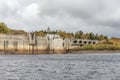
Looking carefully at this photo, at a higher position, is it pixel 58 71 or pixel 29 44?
pixel 29 44

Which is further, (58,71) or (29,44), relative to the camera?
(29,44)

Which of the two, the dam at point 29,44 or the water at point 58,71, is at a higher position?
the dam at point 29,44

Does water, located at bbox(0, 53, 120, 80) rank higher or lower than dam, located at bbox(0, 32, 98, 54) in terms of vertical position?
lower

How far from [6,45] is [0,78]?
124655 mm

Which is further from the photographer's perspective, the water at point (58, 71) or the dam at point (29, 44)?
the dam at point (29, 44)

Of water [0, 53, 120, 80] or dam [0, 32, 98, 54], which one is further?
dam [0, 32, 98, 54]

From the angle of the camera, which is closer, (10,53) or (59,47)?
(10,53)

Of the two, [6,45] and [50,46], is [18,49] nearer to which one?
[6,45]

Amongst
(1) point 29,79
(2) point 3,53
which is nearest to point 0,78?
(1) point 29,79

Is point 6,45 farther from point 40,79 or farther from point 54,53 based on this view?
point 40,79

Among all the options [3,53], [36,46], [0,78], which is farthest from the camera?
[36,46]

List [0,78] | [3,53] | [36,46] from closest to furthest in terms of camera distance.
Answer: [0,78], [3,53], [36,46]

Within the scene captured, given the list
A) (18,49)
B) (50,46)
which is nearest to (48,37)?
(50,46)

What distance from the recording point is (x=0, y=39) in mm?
178125
